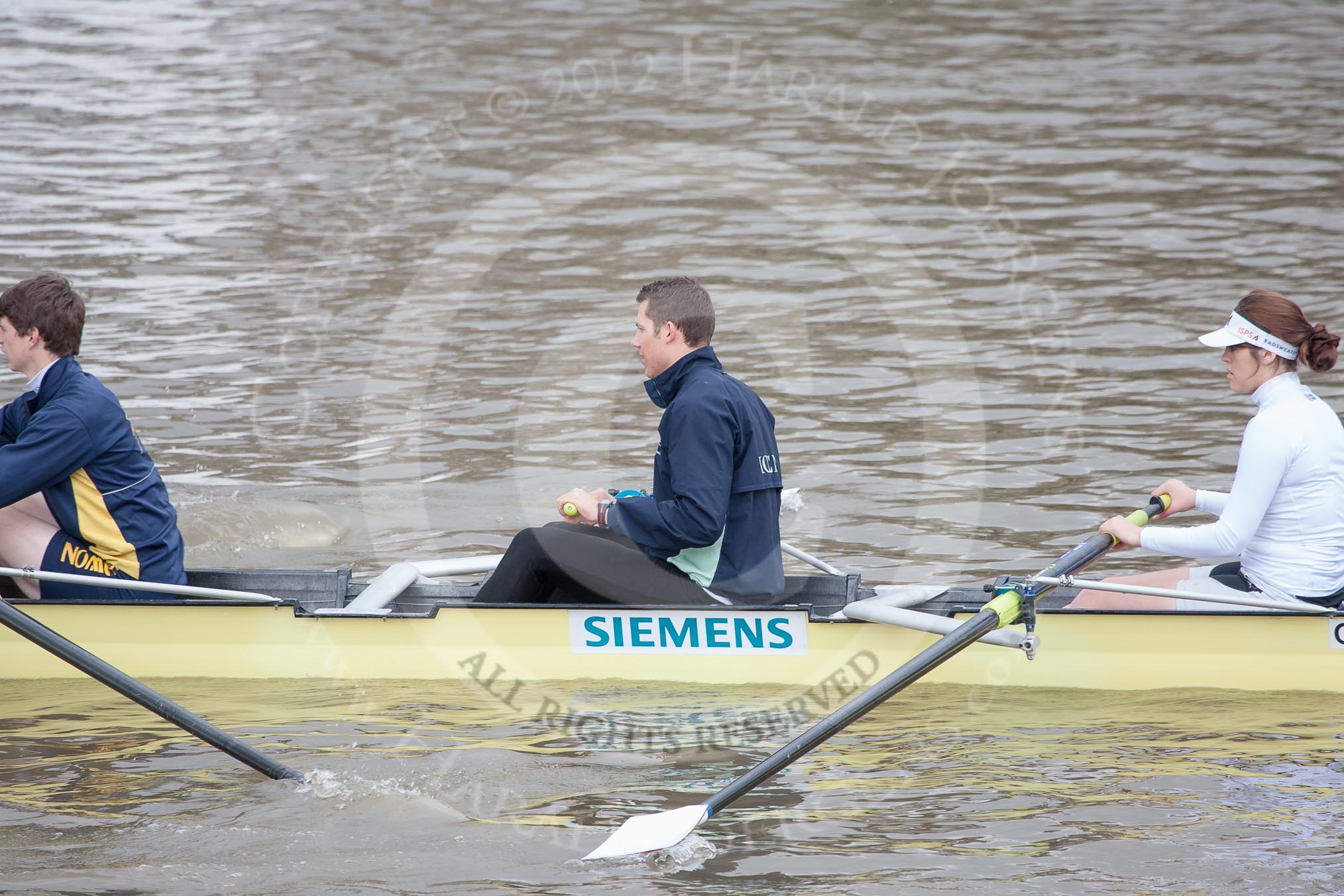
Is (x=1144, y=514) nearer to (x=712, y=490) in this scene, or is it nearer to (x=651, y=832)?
(x=712, y=490)

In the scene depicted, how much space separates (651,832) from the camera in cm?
502

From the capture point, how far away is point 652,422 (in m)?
10.5

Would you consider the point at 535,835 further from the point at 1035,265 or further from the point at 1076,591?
the point at 1035,265

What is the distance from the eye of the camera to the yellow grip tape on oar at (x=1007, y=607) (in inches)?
216

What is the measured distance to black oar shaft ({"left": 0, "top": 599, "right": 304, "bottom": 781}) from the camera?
216 inches

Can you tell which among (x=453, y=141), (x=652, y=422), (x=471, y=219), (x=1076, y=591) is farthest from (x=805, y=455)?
(x=453, y=141)

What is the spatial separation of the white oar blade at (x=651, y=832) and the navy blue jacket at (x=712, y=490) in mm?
1097

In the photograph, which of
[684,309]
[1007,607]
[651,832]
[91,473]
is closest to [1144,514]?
[1007,607]

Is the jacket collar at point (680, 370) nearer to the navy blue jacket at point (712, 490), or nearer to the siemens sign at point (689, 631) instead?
the navy blue jacket at point (712, 490)

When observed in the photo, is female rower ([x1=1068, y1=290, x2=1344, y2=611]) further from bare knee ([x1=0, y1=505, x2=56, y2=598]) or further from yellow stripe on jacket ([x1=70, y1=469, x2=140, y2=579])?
bare knee ([x1=0, y1=505, x2=56, y2=598])

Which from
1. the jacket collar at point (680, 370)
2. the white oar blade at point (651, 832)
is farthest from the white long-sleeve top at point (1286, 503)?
the white oar blade at point (651, 832)

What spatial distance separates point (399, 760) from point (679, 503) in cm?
144

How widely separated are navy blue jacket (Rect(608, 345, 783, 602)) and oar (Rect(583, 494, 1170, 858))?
80cm

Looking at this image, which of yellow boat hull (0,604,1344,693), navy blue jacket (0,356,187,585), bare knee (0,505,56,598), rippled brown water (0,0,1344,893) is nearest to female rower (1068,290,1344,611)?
yellow boat hull (0,604,1344,693)
